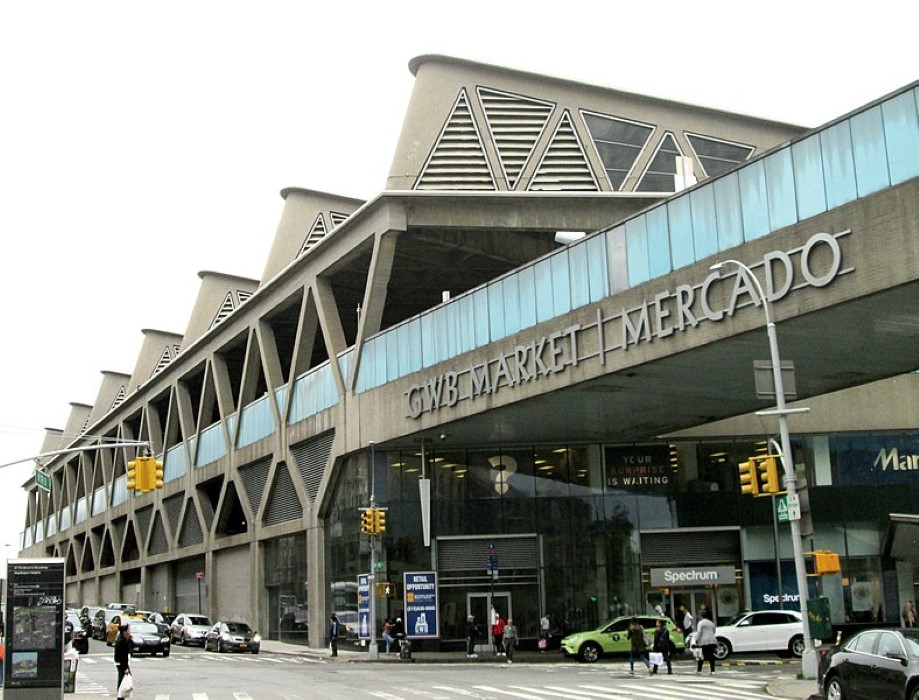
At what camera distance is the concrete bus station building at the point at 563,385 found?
3481cm

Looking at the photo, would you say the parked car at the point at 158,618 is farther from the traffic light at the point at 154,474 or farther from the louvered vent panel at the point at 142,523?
the louvered vent panel at the point at 142,523

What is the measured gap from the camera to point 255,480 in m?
64.9

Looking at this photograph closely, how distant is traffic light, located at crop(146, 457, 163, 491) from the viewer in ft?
110

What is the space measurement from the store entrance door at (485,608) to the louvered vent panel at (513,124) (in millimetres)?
16932

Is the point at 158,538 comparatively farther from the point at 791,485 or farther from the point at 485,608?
the point at 791,485

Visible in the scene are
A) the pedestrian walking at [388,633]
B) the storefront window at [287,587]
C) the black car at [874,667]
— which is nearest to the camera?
the black car at [874,667]

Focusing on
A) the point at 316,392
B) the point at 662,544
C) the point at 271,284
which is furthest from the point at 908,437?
the point at 271,284

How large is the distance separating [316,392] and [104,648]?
51.8ft

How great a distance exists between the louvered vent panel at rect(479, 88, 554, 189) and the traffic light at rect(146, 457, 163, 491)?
69.5 feet

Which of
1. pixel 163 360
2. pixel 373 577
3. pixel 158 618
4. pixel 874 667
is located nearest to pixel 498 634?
pixel 373 577

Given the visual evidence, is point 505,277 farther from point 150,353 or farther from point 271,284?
point 150,353

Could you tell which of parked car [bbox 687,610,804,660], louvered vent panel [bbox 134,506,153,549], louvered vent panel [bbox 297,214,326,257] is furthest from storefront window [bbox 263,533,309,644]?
louvered vent panel [bbox 134,506,153,549]

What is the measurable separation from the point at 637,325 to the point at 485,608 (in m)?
18.2

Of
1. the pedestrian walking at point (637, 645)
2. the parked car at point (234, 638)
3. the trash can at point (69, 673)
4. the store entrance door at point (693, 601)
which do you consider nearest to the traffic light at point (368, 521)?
the parked car at point (234, 638)
